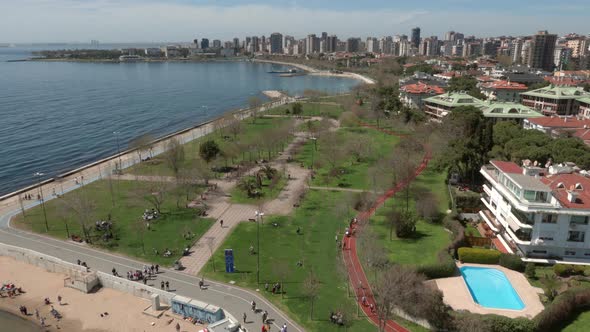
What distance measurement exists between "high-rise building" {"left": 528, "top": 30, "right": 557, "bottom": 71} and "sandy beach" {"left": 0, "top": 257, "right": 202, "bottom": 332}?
20479 cm

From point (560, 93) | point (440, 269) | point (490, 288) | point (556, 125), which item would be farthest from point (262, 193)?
point (560, 93)

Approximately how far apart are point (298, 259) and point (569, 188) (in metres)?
24.3

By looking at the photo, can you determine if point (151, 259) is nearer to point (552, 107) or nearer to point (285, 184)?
point (285, 184)

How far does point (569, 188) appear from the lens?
118 feet

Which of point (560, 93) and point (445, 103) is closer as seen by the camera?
point (445, 103)

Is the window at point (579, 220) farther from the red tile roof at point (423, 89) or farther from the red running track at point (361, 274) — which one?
the red tile roof at point (423, 89)

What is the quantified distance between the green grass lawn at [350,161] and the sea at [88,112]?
3541 cm

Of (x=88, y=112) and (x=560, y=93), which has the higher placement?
(x=560, y=93)

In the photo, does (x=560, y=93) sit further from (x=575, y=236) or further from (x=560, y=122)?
(x=575, y=236)

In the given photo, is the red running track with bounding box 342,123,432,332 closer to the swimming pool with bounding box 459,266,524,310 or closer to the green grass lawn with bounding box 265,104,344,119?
the swimming pool with bounding box 459,266,524,310

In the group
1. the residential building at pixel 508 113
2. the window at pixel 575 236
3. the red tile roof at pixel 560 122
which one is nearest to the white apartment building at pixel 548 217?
the window at pixel 575 236

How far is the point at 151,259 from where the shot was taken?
3578 cm

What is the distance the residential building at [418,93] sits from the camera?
9994 centimetres

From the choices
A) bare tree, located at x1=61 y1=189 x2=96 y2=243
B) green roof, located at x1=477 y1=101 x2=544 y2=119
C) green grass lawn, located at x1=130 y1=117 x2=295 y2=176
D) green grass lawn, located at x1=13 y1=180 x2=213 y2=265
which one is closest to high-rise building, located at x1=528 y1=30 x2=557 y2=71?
green roof, located at x1=477 y1=101 x2=544 y2=119
